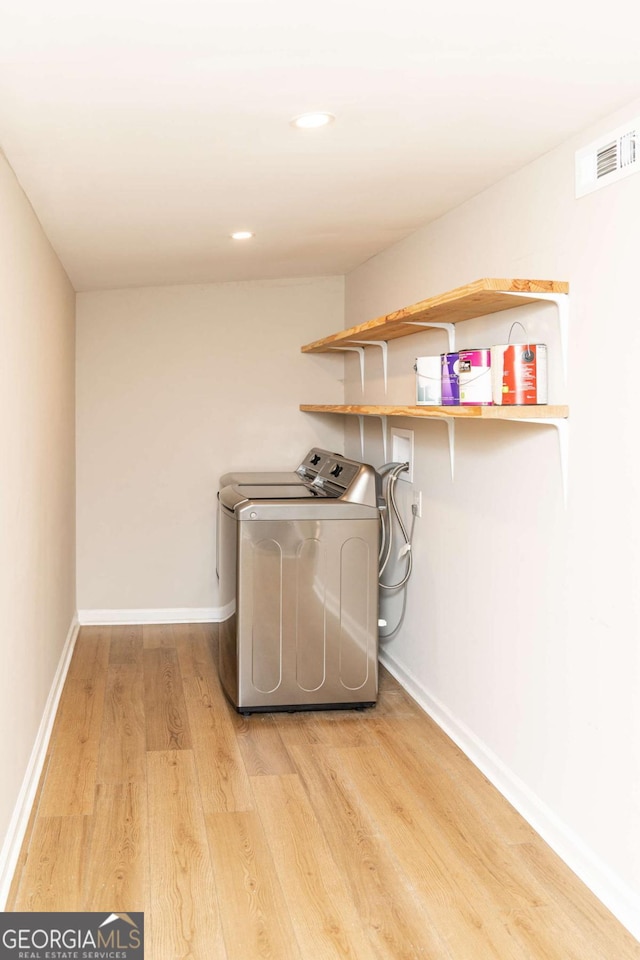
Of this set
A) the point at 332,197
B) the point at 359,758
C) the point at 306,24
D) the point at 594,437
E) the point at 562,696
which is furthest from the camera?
the point at 359,758

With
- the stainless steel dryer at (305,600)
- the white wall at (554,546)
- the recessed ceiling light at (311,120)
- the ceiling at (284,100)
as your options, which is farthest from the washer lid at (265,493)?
the recessed ceiling light at (311,120)

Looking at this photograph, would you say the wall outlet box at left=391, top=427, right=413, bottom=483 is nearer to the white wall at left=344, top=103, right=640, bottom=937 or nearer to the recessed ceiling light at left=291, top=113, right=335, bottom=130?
the white wall at left=344, top=103, right=640, bottom=937

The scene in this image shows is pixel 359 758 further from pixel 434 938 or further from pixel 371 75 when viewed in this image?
pixel 371 75

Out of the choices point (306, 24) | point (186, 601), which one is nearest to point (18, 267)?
point (306, 24)

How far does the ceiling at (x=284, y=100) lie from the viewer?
152 cm

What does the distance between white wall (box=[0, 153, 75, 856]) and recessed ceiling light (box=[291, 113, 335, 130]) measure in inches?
30.8

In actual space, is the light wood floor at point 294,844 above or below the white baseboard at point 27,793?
below

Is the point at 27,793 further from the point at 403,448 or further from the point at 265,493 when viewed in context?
the point at 403,448

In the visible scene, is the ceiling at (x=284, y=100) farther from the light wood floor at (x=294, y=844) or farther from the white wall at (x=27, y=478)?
the light wood floor at (x=294, y=844)

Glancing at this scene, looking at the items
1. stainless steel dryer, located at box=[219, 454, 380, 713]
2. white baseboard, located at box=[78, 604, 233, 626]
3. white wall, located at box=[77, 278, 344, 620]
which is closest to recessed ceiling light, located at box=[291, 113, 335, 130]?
stainless steel dryer, located at box=[219, 454, 380, 713]

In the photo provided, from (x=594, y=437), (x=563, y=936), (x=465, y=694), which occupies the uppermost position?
(x=594, y=437)

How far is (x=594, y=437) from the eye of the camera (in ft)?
7.38

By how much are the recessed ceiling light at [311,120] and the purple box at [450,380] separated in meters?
0.83

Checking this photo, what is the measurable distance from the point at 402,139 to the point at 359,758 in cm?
207
